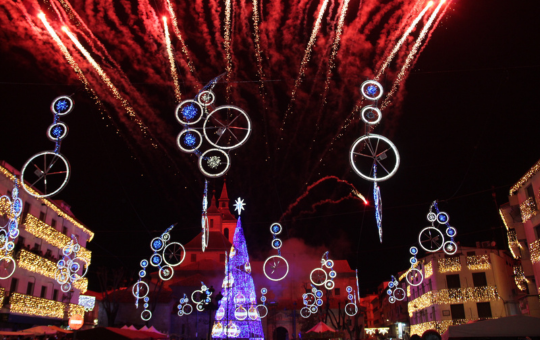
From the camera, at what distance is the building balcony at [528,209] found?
25281 mm

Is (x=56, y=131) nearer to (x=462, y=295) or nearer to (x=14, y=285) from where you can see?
(x=14, y=285)

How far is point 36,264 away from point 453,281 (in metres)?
35.3

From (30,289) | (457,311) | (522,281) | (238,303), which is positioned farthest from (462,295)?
(30,289)

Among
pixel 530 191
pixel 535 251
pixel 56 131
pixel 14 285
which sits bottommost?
pixel 14 285

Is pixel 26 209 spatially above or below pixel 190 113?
above

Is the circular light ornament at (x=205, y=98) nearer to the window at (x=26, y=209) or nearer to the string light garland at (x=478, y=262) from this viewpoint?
the window at (x=26, y=209)

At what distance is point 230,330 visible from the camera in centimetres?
3634

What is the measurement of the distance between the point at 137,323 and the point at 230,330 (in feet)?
82.7

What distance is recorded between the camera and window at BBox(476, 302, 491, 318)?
36.9 m

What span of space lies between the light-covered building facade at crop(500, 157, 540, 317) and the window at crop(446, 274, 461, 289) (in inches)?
390

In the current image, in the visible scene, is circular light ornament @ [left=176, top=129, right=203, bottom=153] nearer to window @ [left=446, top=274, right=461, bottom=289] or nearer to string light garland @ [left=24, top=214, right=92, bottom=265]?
string light garland @ [left=24, top=214, right=92, bottom=265]

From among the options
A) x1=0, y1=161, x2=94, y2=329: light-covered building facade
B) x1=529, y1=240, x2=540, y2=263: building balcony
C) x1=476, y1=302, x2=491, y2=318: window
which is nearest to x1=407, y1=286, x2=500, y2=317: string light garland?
x1=476, y1=302, x2=491, y2=318: window

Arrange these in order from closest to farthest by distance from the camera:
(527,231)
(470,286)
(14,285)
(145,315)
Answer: (527,231) < (14,285) < (470,286) < (145,315)

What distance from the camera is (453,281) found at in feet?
132
